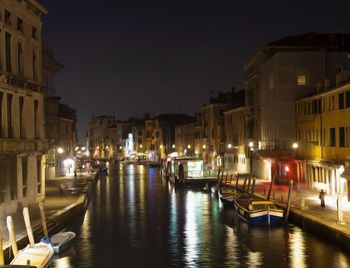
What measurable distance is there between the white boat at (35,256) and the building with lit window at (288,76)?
97.7ft

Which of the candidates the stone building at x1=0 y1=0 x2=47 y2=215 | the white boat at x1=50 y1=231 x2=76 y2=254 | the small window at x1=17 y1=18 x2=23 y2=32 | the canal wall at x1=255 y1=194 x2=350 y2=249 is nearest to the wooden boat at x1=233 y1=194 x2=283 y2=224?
the canal wall at x1=255 y1=194 x2=350 y2=249

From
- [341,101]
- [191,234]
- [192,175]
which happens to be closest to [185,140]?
[192,175]

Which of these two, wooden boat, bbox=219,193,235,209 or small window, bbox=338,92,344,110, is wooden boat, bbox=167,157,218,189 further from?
small window, bbox=338,92,344,110

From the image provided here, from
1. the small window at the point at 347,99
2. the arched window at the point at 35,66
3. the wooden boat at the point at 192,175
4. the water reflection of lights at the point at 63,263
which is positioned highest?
the arched window at the point at 35,66

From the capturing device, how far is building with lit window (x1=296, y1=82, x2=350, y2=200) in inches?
1538

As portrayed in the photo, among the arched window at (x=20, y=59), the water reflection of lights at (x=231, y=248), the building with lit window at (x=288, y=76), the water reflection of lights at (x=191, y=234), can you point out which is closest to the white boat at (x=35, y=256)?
the water reflection of lights at (x=191, y=234)

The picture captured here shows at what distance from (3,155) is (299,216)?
15.3 meters

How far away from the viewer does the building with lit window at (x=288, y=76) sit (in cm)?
5228

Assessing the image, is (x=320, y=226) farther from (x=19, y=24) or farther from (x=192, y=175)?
(x=192, y=175)

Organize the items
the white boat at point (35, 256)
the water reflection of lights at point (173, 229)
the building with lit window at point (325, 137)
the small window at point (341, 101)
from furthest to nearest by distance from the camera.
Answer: the small window at point (341, 101) < the building with lit window at point (325, 137) < the water reflection of lights at point (173, 229) < the white boat at point (35, 256)

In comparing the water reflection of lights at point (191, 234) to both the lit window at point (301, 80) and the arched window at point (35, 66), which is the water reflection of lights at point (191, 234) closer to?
the arched window at point (35, 66)

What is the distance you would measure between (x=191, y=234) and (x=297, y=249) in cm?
687

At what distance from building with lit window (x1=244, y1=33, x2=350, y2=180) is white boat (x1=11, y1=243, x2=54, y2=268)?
29.8 meters

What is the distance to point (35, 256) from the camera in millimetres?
22094
